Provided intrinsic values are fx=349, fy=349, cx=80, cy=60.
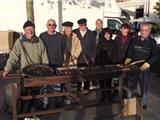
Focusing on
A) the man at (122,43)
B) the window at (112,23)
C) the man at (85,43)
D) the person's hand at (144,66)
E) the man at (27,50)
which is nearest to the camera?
the man at (27,50)

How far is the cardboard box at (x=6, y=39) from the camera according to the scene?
12.8 metres

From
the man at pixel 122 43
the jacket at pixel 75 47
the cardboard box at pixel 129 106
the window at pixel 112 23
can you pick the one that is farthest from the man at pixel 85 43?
the window at pixel 112 23

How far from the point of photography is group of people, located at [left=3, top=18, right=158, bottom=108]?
614 cm

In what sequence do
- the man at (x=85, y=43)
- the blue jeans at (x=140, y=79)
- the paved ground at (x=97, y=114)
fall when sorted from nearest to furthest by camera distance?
the paved ground at (x=97, y=114)
the blue jeans at (x=140, y=79)
the man at (x=85, y=43)

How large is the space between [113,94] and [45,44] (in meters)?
2.03

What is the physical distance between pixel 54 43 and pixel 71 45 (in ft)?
2.52

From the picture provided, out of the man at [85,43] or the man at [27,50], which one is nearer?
the man at [27,50]

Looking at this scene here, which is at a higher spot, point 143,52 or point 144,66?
point 143,52

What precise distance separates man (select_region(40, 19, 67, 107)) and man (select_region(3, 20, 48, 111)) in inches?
24.6

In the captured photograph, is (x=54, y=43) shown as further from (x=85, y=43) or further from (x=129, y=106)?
(x=129, y=106)

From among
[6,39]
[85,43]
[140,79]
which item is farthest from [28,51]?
[6,39]

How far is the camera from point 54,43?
689cm

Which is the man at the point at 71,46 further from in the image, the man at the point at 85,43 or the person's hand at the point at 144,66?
the person's hand at the point at 144,66

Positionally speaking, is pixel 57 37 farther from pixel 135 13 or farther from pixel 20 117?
pixel 135 13
